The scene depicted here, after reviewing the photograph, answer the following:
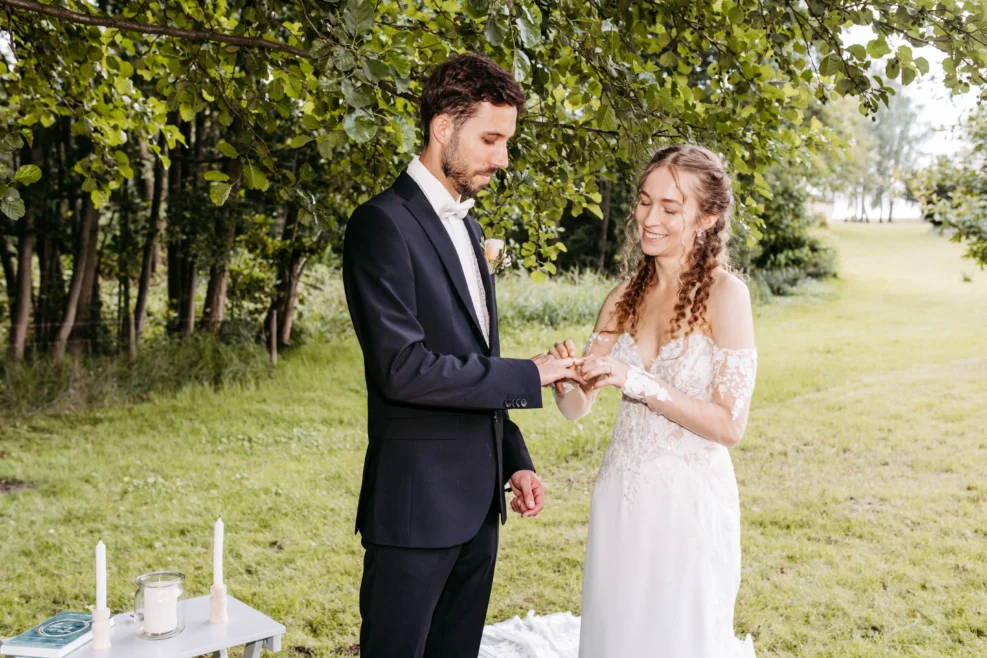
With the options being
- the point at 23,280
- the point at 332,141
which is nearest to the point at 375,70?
the point at 332,141

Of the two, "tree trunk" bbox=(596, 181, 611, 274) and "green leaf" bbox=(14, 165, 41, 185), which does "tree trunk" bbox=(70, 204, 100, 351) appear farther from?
"tree trunk" bbox=(596, 181, 611, 274)

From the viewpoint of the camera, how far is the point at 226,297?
36.2 ft

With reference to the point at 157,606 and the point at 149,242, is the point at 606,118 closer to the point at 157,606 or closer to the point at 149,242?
the point at 157,606

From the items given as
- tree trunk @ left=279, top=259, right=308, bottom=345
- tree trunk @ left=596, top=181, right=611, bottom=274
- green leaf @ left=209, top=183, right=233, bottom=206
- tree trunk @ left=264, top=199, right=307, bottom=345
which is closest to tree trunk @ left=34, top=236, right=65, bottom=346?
tree trunk @ left=264, top=199, right=307, bottom=345

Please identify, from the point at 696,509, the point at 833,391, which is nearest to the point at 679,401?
the point at 696,509

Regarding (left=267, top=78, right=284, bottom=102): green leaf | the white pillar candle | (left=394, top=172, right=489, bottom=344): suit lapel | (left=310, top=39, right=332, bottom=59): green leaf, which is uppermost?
(left=267, top=78, right=284, bottom=102): green leaf

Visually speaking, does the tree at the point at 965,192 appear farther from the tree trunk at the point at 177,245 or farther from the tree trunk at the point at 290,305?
the tree trunk at the point at 177,245

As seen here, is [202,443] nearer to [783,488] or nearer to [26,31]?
[26,31]

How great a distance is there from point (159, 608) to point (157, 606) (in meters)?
0.01

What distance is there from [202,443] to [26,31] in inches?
173

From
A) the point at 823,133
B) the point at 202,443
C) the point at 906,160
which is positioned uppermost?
the point at 906,160

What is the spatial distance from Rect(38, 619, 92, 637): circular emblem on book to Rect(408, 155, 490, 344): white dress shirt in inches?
61.6

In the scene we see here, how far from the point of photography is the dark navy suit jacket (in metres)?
2.19

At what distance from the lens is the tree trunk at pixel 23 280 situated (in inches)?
363
